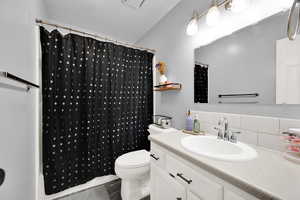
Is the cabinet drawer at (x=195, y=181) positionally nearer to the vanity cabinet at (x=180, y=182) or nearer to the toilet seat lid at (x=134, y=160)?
the vanity cabinet at (x=180, y=182)

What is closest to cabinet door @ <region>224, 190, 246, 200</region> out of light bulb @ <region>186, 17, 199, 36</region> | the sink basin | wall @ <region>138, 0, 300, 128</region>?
the sink basin

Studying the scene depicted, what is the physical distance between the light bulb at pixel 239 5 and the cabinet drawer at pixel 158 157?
1237mm

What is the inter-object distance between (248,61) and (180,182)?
3.31 ft

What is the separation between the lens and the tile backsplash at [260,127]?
2.48 ft

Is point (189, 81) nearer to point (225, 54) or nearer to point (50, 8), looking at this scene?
point (225, 54)

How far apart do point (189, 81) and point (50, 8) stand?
6.77ft

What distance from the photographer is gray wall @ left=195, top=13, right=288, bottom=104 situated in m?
0.81

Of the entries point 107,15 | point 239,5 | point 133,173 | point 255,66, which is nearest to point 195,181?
point 133,173

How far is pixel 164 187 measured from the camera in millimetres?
874

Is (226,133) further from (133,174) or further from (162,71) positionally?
(162,71)

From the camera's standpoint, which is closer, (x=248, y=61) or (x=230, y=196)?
(x=230, y=196)

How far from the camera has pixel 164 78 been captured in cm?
167

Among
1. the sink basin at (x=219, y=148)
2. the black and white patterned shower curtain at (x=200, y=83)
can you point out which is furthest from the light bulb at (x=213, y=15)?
the sink basin at (x=219, y=148)

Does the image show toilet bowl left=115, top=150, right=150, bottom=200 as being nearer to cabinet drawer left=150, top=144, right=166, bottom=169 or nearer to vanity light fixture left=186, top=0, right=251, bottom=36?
cabinet drawer left=150, top=144, right=166, bottom=169
